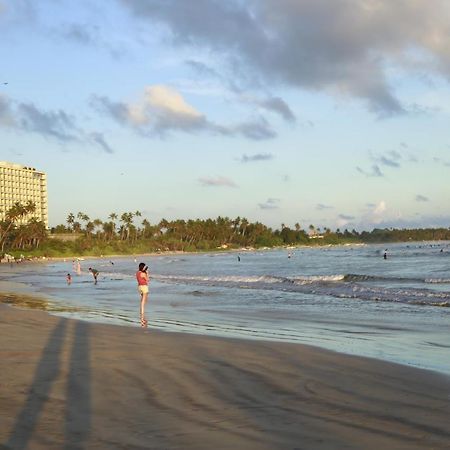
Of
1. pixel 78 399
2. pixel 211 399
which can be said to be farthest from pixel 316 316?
pixel 78 399

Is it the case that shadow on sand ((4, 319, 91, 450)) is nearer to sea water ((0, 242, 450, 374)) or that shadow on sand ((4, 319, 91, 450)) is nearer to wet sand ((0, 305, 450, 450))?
wet sand ((0, 305, 450, 450))

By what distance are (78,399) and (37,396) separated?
527mm

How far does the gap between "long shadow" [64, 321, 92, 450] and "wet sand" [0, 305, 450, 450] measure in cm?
1

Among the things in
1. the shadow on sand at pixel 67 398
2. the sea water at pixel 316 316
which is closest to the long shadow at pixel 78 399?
the shadow on sand at pixel 67 398

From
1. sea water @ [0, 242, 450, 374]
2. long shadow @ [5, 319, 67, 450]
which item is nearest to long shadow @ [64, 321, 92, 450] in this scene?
long shadow @ [5, 319, 67, 450]

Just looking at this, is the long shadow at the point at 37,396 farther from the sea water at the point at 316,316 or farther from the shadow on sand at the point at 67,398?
the sea water at the point at 316,316

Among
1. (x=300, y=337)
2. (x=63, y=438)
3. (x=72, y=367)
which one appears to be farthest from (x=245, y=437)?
(x=300, y=337)

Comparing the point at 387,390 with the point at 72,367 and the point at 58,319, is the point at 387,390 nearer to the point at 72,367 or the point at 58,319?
the point at 72,367

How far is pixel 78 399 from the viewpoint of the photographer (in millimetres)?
7359

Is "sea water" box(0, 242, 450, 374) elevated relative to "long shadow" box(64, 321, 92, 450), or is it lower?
lower

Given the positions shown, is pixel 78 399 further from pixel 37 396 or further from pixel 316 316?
pixel 316 316

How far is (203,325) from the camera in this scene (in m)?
17.1

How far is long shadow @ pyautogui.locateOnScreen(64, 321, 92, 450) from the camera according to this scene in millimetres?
5863

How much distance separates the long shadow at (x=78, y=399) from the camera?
5.86 meters
